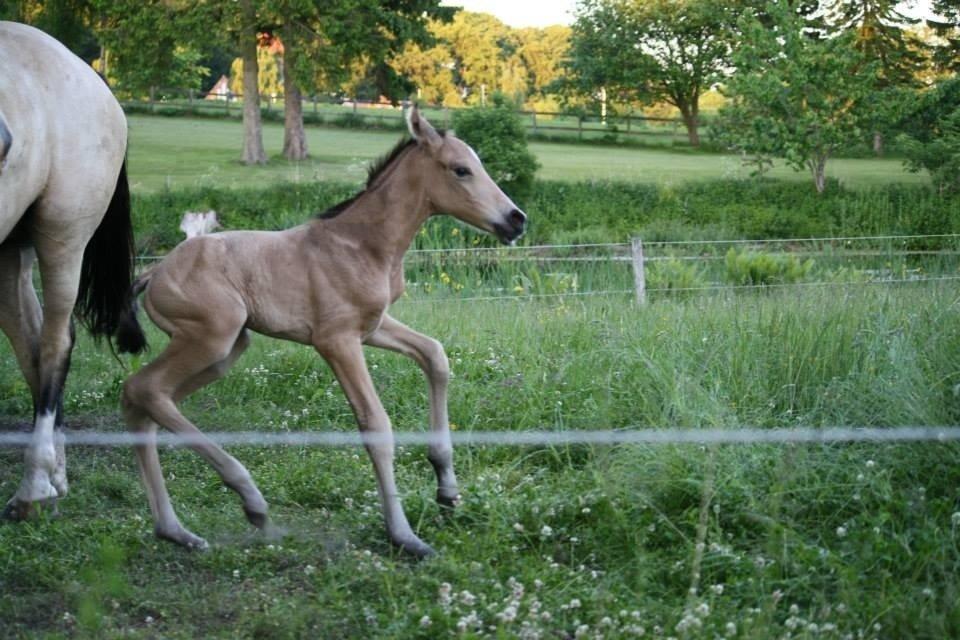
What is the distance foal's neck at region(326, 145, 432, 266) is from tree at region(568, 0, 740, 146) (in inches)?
1610

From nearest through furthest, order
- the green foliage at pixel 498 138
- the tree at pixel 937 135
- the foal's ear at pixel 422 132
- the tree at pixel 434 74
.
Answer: the foal's ear at pixel 422 132, the green foliage at pixel 498 138, the tree at pixel 937 135, the tree at pixel 434 74

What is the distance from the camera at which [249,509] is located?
5.02 meters

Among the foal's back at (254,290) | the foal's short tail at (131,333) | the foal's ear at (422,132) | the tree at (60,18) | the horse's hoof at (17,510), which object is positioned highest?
the tree at (60,18)

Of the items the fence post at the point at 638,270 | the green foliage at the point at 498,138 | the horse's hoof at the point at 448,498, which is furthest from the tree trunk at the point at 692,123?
the horse's hoof at the point at 448,498

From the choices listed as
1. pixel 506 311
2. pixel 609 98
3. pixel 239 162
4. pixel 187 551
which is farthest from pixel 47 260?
pixel 609 98

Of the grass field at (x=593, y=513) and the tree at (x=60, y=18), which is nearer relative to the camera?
the grass field at (x=593, y=513)

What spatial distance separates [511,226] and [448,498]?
4.21 feet

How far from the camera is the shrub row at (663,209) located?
27.3 meters

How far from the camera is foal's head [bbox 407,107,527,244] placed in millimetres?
5281

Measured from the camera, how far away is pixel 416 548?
4.92 m

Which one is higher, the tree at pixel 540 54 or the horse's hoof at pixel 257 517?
the tree at pixel 540 54

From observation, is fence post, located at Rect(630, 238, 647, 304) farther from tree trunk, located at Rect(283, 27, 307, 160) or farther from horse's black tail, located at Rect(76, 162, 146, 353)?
tree trunk, located at Rect(283, 27, 307, 160)

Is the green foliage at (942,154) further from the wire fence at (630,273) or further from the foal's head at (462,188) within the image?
the foal's head at (462,188)

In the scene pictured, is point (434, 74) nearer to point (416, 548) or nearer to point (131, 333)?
point (131, 333)
